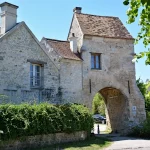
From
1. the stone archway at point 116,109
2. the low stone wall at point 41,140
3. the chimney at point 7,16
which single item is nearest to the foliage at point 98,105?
the stone archway at point 116,109

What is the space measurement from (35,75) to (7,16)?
3.76 metres

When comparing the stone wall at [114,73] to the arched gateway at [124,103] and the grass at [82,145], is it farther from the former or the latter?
the grass at [82,145]

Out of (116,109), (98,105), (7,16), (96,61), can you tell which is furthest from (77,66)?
(98,105)

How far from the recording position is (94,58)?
20078 millimetres

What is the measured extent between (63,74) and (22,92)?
3.32m

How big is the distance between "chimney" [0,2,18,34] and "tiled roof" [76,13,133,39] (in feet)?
18.0

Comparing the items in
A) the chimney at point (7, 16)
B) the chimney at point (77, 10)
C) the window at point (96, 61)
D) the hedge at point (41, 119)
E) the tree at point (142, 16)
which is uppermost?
the chimney at point (77, 10)

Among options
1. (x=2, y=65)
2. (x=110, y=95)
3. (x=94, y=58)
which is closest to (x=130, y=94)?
(x=110, y=95)

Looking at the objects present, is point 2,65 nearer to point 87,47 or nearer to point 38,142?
point 38,142

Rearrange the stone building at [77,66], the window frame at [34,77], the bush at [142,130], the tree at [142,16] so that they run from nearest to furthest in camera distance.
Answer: the tree at [142,16] → the stone building at [77,66] → the window frame at [34,77] → the bush at [142,130]

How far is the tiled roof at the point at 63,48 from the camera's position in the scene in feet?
60.6

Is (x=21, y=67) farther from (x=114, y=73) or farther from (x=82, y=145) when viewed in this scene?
(x=114, y=73)

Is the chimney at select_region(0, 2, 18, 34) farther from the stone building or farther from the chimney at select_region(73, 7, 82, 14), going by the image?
the chimney at select_region(73, 7, 82, 14)

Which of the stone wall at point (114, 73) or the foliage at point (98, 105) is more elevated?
the stone wall at point (114, 73)
